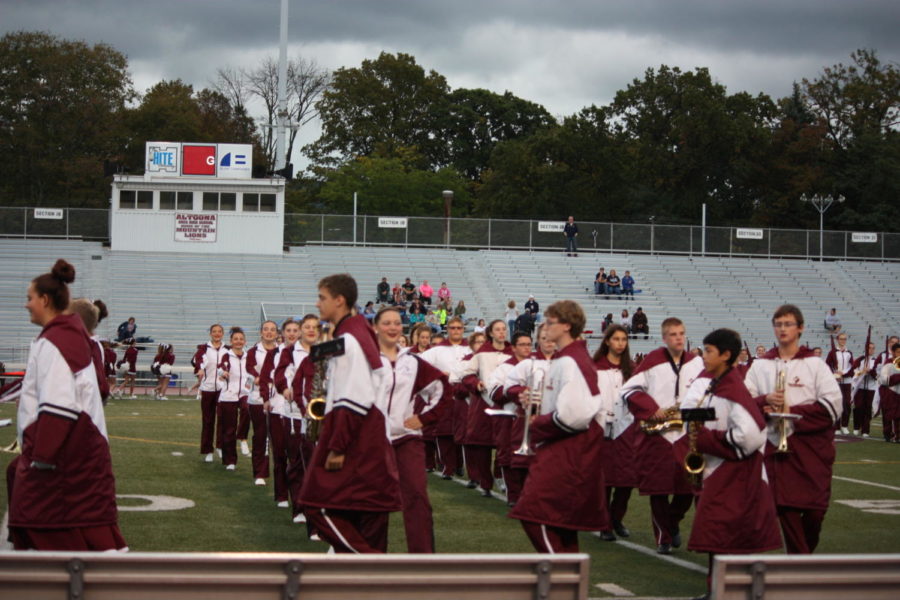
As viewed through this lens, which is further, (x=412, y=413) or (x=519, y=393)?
(x=519, y=393)

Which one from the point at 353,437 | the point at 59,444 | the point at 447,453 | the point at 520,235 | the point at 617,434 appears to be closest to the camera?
the point at 59,444

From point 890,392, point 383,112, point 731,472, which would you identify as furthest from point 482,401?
point 383,112

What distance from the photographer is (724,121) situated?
64.6 meters

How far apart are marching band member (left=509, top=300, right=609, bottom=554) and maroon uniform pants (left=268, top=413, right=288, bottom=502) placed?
5.64 m

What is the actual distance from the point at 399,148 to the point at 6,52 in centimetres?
2366

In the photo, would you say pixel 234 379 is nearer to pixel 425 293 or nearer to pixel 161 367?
Result: pixel 161 367

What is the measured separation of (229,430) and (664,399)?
8003 mm

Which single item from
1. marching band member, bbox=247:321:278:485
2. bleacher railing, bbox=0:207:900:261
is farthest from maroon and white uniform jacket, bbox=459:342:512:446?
bleacher railing, bbox=0:207:900:261

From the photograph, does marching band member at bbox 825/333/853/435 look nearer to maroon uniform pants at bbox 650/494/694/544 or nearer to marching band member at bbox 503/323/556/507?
marching band member at bbox 503/323/556/507

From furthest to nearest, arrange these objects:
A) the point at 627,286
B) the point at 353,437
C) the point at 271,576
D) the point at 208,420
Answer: the point at 627,286 → the point at 208,420 → the point at 353,437 → the point at 271,576

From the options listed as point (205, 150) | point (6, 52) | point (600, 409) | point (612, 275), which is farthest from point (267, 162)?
point (600, 409)

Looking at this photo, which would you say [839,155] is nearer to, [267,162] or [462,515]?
[267,162]

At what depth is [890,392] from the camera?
23250 mm

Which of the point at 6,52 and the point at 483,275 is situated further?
the point at 6,52
